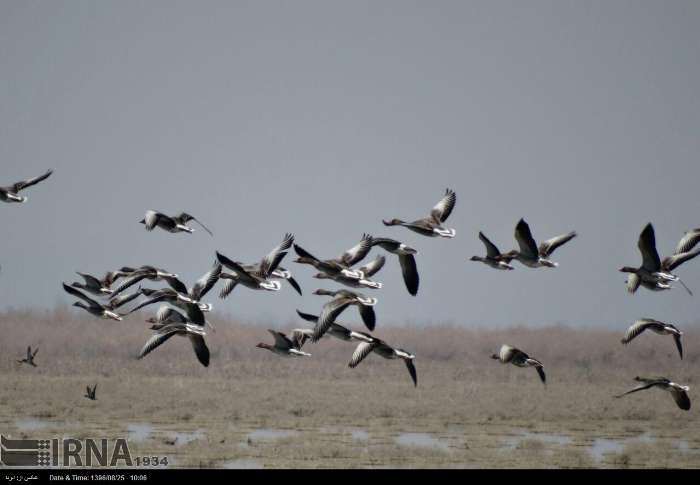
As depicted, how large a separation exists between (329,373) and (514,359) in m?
27.5

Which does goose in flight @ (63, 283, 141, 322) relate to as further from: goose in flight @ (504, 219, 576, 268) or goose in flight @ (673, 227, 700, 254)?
goose in flight @ (673, 227, 700, 254)

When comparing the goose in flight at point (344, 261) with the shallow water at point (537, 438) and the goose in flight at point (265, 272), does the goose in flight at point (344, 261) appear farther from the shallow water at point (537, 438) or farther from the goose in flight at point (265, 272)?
the shallow water at point (537, 438)

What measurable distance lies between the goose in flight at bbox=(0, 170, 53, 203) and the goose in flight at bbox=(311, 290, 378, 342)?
6949 millimetres

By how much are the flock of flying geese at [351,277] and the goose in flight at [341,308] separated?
2 cm

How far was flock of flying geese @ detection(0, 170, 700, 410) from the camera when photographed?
2469cm

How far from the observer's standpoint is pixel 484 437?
1347 inches

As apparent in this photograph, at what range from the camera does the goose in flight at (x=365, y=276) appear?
82.1ft

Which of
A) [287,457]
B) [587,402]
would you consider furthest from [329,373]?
[287,457]

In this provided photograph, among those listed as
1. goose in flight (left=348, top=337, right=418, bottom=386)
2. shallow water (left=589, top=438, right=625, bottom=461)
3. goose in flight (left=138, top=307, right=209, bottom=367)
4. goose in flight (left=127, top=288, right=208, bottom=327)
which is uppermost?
goose in flight (left=127, top=288, right=208, bottom=327)

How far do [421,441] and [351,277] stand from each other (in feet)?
30.7

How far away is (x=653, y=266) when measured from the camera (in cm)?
2558

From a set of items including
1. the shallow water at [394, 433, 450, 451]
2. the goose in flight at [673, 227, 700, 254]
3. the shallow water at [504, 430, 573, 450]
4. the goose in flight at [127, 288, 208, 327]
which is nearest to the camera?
the goose in flight at [127, 288, 208, 327]

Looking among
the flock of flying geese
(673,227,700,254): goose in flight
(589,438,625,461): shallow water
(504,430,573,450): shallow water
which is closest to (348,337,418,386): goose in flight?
the flock of flying geese

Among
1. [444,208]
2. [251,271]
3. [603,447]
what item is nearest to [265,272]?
[251,271]
